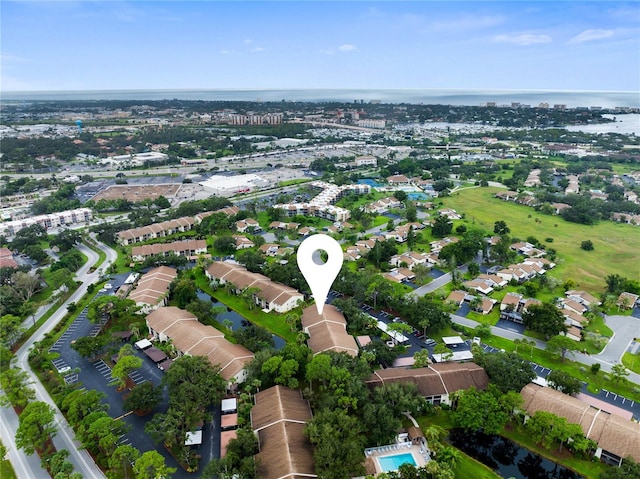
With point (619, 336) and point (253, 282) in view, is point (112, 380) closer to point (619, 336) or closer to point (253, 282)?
point (253, 282)

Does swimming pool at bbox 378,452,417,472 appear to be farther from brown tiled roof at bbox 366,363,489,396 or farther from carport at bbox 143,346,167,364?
carport at bbox 143,346,167,364

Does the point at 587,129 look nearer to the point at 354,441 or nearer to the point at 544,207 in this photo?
the point at 544,207

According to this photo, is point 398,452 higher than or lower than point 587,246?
lower


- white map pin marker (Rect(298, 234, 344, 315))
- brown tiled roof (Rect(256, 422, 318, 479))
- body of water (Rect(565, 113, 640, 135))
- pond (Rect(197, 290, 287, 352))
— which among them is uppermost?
body of water (Rect(565, 113, 640, 135))

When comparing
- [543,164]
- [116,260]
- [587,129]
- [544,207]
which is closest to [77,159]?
[116,260]

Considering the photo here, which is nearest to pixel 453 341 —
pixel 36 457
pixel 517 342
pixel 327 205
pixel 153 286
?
pixel 517 342

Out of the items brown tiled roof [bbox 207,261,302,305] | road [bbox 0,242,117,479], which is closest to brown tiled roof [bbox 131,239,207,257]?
brown tiled roof [bbox 207,261,302,305]
